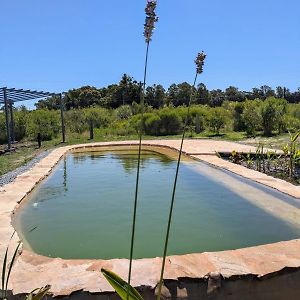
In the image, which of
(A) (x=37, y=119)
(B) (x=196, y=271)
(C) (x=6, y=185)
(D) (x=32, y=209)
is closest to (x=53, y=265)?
(B) (x=196, y=271)

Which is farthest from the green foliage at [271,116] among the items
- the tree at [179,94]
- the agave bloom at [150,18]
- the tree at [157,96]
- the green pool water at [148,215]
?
the tree at [157,96]

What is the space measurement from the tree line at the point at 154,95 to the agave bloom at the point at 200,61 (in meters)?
33.6

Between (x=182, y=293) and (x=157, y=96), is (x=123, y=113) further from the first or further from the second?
(x=182, y=293)

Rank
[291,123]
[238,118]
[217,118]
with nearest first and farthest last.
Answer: [291,123] → [217,118] → [238,118]

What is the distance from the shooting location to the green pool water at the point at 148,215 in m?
4.15

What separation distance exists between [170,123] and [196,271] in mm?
18393

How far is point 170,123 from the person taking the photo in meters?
21.1

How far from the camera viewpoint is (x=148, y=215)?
5.25 m

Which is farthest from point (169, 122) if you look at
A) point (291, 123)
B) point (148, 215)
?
point (148, 215)

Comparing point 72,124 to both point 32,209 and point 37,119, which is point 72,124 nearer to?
point 37,119

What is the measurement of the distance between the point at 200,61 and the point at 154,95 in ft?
128

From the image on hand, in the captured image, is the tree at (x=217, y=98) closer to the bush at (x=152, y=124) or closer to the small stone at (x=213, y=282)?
the bush at (x=152, y=124)

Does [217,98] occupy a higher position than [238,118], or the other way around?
[217,98]

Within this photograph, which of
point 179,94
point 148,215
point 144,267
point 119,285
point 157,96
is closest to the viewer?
point 119,285
